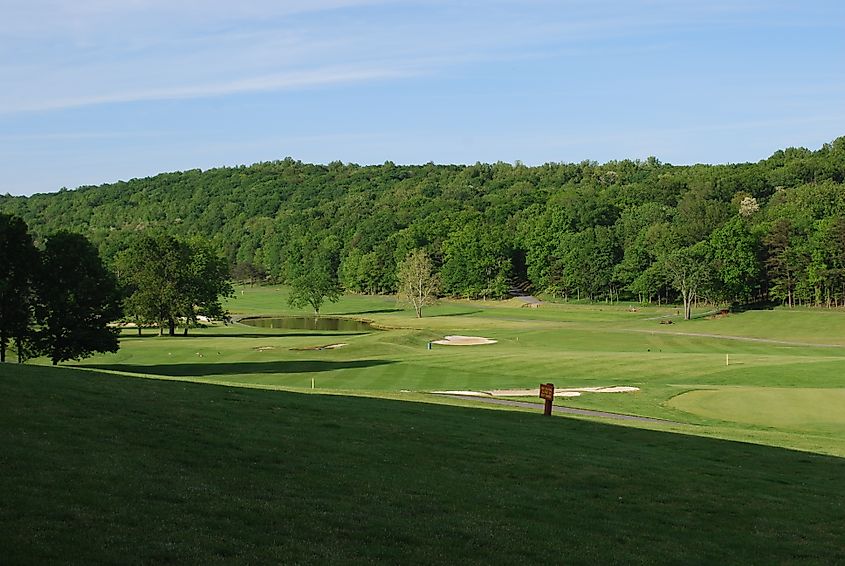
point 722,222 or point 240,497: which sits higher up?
point 722,222

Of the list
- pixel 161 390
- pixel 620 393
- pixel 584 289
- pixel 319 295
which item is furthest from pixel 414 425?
pixel 584 289

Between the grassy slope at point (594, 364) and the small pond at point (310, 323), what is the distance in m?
8.56

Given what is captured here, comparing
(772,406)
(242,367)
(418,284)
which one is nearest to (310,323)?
(418,284)

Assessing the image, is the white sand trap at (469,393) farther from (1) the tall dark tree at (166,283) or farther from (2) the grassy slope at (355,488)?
(1) the tall dark tree at (166,283)

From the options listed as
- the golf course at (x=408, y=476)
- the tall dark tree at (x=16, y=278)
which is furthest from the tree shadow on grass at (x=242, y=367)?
the golf course at (x=408, y=476)

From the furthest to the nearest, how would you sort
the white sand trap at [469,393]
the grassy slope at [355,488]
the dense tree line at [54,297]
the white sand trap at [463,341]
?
the white sand trap at [463,341] → the dense tree line at [54,297] → the white sand trap at [469,393] → the grassy slope at [355,488]

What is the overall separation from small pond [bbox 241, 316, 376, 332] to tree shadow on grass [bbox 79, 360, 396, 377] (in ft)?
174

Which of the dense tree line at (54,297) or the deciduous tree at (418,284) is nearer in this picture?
the dense tree line at (54,297)

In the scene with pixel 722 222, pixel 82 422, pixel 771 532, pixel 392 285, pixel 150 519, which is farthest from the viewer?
pixel 392 285

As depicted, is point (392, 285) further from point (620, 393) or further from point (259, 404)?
point (259, 404)

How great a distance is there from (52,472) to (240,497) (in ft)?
9.59

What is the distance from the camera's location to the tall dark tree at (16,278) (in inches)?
2135

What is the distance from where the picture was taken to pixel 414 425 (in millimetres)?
25125

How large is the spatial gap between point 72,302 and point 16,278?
11.8 ft
